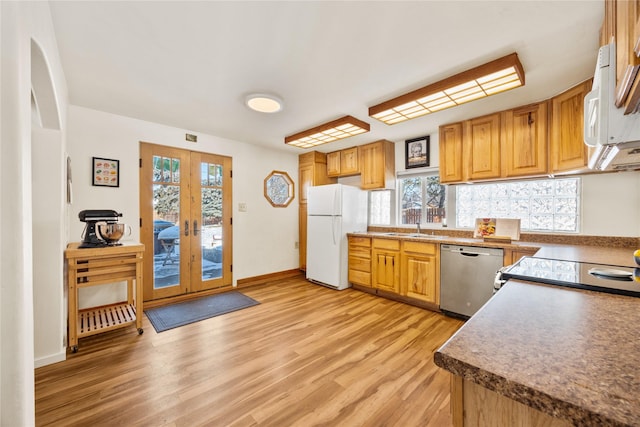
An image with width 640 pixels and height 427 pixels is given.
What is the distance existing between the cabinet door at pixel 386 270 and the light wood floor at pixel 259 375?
23.4 inches

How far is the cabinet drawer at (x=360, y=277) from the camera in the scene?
12.4 ft

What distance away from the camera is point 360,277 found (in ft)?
12.7

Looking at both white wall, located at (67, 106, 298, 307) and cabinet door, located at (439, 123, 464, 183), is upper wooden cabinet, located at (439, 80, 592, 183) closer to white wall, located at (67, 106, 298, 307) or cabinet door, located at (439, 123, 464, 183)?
cabinet door, located at (439, 123, 464, 183)

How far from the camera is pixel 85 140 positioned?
2.86 m

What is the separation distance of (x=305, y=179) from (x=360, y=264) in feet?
6.42

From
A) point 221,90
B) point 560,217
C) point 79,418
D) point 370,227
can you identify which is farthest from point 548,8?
point 79,418

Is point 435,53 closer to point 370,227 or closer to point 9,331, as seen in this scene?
point 9,331

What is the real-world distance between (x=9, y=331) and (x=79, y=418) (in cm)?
117

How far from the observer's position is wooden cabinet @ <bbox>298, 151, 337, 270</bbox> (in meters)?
4.73

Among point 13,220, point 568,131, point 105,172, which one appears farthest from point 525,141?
point 105,172

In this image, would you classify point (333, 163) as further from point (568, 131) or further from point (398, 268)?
point (568, 131)

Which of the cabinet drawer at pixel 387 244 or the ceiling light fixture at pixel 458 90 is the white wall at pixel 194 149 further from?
the ceiling light fixture at pixel 458 90

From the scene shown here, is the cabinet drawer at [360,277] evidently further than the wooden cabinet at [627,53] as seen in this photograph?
Yes

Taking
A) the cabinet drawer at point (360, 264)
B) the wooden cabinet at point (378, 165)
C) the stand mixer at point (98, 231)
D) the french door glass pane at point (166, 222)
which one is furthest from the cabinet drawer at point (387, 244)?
the stand mixer at point (98, 231)
